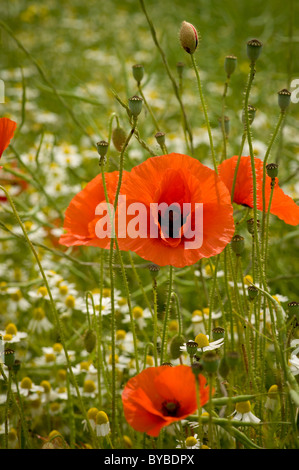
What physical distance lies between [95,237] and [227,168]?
0.18 metres

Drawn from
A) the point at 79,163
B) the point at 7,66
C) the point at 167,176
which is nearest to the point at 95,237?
the point at 167,176

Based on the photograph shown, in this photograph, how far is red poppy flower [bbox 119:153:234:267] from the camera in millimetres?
622

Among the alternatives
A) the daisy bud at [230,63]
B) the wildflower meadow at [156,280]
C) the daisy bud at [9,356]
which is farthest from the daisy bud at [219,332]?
the daisy bud at [230,63]

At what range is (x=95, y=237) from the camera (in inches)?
27.1

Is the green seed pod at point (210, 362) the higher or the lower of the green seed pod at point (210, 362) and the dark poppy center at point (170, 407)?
the higher

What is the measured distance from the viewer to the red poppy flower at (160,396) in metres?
0.56

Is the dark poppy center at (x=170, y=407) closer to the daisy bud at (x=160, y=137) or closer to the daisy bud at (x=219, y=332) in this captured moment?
the daisy bud at (x=219, y=332)

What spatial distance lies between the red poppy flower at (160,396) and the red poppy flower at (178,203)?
0.39ft

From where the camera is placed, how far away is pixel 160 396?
580 millimetres

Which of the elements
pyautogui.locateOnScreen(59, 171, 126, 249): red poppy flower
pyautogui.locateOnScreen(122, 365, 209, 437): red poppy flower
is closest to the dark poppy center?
pyautogui.locateOnScreen(122, 365, 209, 437): red poppy flower

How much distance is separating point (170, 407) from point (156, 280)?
0.90 ft

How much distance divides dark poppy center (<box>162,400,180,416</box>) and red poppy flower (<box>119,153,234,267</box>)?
0.14 meters

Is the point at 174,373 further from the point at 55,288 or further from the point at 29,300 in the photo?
the point at 29,300

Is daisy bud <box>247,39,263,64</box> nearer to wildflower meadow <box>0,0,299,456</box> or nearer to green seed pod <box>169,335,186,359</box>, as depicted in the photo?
wildflower meadow <box>0,0,299,456</box>
